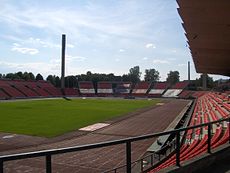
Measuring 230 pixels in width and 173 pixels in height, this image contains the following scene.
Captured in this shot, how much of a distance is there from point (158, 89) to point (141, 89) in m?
6.86

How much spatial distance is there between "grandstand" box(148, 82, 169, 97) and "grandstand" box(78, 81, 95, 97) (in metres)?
21.5

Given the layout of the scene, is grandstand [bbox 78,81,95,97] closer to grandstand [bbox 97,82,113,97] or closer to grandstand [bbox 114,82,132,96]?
grandstand [bbox 97,82,113,97]

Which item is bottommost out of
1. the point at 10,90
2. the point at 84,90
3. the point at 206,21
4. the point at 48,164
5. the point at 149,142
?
the point at 149,142

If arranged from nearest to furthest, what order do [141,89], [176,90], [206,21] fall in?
[206,21]
[176,90]
[141,89]

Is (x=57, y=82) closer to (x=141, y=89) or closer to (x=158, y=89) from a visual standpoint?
(x=141, y=89)

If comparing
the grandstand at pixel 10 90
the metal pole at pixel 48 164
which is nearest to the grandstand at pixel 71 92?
the grandstand at pixel 10 90

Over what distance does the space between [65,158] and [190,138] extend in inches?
317

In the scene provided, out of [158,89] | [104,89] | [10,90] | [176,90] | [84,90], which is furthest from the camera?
[104,89]

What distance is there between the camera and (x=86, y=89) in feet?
393

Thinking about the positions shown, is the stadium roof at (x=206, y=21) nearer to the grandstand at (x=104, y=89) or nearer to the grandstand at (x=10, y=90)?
the grandstand at (x=10, y=90)

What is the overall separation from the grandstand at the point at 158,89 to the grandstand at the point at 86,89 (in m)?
21.5

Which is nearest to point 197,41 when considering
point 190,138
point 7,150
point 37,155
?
point 190,138

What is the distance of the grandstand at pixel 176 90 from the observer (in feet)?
351

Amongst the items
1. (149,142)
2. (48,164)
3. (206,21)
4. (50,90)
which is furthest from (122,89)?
(48,164)
